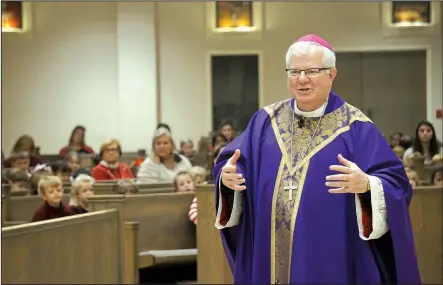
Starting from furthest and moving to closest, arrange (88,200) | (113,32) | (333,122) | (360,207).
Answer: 1. (113,32)
2. (88,200)
3. (333,122)
4. (360,207)

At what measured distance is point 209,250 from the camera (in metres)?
7.16

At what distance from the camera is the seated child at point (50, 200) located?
6625 millimetres

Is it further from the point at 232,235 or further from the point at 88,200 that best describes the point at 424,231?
the point at 232,235

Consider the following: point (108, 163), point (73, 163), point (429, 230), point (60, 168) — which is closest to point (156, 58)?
point (73, 163)

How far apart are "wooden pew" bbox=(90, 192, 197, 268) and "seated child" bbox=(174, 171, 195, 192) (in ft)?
0.77

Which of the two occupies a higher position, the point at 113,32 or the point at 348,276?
the point at 113,32

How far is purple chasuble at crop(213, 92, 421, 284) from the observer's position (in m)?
3.49

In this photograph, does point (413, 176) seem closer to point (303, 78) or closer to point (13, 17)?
point (303, 78)

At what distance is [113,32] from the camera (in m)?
15.7

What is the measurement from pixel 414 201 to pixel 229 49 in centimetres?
896

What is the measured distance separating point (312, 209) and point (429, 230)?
422 centimetres

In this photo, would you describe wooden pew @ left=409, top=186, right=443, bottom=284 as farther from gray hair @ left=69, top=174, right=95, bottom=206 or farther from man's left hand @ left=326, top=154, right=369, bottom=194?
man's left hand @ left=326, top=154, right=369, bottom=194

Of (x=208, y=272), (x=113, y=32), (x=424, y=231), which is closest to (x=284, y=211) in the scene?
(x=208, y=272)

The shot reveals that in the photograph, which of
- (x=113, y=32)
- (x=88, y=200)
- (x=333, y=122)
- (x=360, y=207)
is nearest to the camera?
(x=360, y=207)
